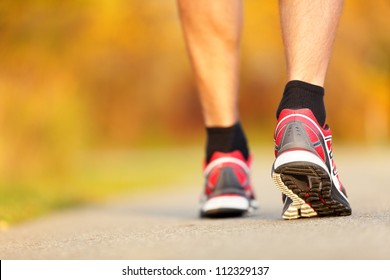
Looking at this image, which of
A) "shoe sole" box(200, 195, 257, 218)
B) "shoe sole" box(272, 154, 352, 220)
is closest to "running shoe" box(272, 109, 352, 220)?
"shoe sole" box(272, 154, 352, 220)

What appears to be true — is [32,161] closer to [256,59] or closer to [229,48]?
[229,48]

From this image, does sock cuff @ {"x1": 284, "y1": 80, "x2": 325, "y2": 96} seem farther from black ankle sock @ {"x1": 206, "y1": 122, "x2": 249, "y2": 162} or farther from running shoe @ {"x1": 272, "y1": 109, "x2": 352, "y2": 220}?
black ankle sock @ {"x1": 206, "y1": 122, "x2": 249, "y2": 162}

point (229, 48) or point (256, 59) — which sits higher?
point (256, 59)

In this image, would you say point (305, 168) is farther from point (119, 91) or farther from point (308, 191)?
point (119, 91)

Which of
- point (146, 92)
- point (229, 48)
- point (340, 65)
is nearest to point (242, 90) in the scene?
point (146, 92)

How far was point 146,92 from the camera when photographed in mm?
25062

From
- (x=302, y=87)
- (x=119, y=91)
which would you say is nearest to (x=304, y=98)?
(x=302, y=87)

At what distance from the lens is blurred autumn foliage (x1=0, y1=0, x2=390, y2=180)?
326 inches

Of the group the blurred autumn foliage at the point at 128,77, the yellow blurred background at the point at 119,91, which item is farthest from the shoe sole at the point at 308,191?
the blurred autumn foliage at the point at 128,77

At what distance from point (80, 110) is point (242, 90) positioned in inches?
696

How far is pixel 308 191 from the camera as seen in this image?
2.30 m

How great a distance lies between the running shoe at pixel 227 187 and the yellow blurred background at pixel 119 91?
1.39 m

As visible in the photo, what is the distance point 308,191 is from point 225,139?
751 millimetres

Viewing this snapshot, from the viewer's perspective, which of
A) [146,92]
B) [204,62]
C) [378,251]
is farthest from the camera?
[146,92]
